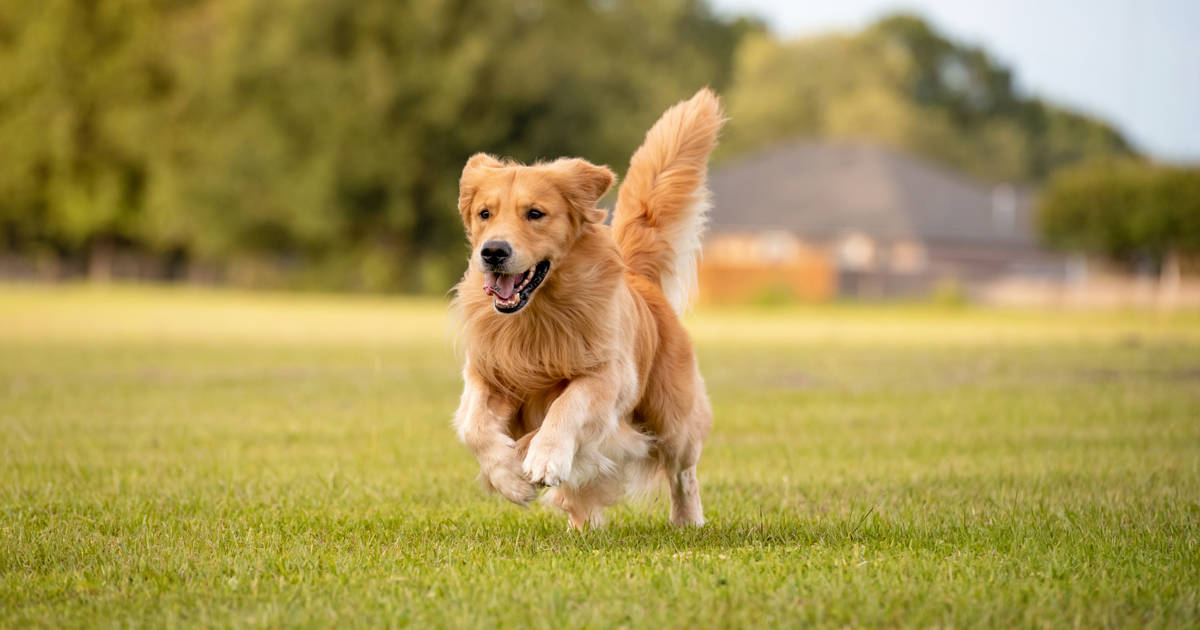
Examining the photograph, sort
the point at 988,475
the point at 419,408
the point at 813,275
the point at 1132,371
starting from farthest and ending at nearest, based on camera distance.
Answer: the point at 813,275 < the point at 1132,371 < the point at 419,408 < the point at 988,475

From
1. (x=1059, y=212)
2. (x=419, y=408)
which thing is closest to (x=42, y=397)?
(x=419, y=408)

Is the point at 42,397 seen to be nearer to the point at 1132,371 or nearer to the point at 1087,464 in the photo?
the point at 1087,464

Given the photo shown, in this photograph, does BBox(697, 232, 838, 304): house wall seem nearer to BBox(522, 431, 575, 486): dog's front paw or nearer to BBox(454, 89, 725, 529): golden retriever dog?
BBox(454, 89, 725, 529): golden retriever dog

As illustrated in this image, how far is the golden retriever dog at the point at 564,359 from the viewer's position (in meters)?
5.90

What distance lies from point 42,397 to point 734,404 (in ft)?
23.4

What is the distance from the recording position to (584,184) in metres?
6.32

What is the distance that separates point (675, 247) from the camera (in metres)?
7.68

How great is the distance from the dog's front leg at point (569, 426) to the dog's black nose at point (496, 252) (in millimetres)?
703

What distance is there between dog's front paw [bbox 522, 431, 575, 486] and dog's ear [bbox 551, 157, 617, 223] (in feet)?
3.88

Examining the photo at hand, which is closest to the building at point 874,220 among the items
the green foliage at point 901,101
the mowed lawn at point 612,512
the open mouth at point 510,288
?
the green foliage at point 901,101

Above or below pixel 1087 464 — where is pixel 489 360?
above

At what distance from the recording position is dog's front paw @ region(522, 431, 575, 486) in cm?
568

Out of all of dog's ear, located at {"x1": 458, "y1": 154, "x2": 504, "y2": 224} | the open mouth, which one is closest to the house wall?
dog's ear, located at {"x1": 458, "y1": 154, "x2": 504, "y2": 224}

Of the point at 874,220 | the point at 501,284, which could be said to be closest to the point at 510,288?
the point at 501,284
